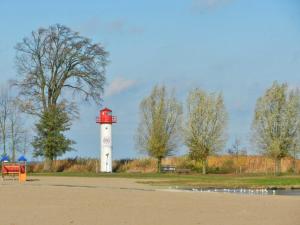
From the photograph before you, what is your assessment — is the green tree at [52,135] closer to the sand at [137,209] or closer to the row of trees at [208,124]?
the row of trees at [208,124]

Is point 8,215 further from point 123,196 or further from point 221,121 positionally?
point 221,121

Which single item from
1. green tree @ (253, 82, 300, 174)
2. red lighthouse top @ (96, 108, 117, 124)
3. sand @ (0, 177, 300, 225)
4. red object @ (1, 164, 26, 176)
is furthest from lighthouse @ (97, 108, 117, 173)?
sand @ (0, 177, 300, 225)

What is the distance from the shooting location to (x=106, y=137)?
225ft

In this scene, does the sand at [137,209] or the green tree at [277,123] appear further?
the green tree at [277,123]

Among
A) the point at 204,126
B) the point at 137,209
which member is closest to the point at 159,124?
the point at 204,126

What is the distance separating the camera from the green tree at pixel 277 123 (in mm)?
62209

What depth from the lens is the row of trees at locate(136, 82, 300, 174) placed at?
6278 cm

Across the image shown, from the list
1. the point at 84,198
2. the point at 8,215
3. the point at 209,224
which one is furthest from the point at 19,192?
the point at 209,224

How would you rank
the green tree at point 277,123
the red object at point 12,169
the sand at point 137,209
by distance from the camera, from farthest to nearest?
the green tree at point 277,123 → the red object at point 12,169 → the sand at point 137,209

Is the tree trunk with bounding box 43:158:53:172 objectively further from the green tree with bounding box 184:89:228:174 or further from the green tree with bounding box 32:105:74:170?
the green tree with bounding box 184:89:228:174

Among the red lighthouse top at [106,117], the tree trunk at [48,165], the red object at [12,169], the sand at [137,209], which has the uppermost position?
the red lighthouse top at [106,117]

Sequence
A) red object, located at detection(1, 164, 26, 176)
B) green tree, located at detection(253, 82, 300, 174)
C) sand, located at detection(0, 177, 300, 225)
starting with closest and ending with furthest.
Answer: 1. sand, located at detection(0, 177, 300, 225)
2. red object, located at detection(1, 164, 26, 176)
3. green tree, located at detection(253, 82, 300, 174)

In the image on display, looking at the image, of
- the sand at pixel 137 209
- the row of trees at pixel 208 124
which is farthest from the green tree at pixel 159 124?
the sand at pixel 137 209

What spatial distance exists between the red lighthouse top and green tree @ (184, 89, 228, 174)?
791cm
